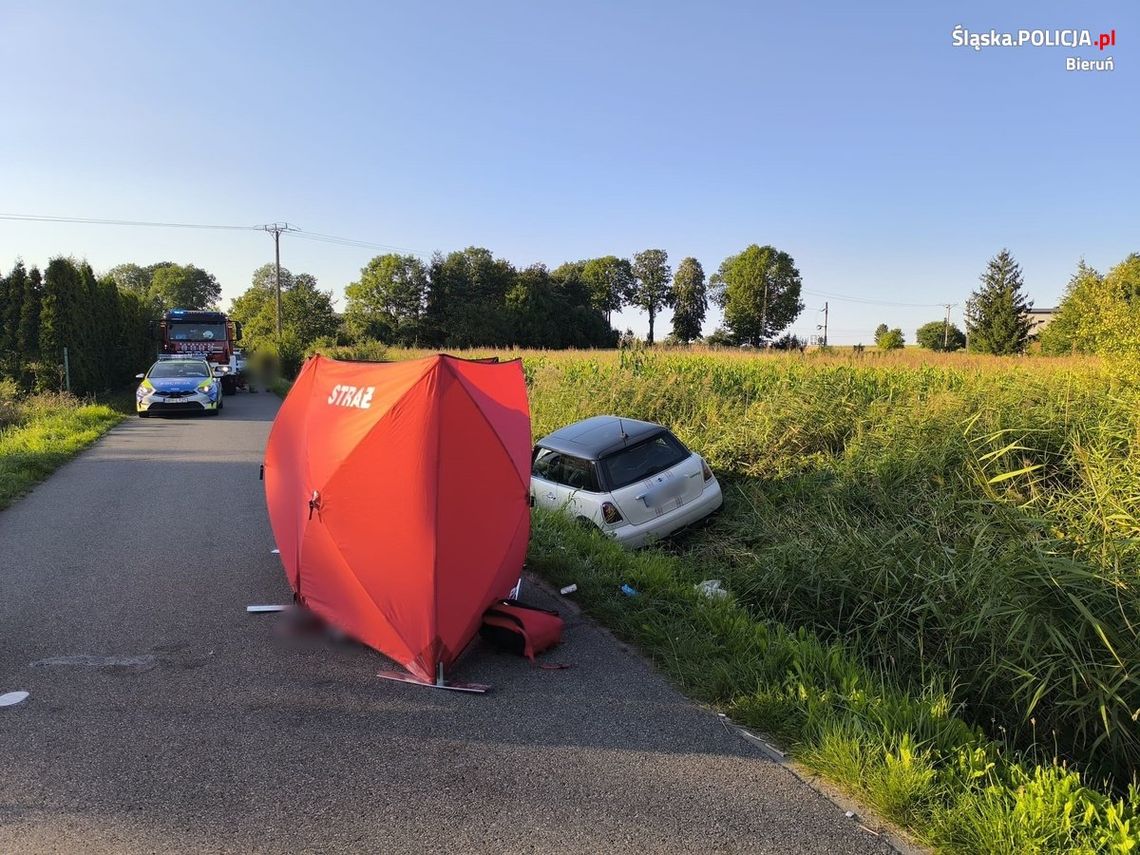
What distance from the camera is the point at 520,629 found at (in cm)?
419

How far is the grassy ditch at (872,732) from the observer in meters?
2.50

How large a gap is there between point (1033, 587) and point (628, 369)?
12.2m

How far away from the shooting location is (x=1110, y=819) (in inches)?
96.6

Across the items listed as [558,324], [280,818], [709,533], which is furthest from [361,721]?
[558,324]

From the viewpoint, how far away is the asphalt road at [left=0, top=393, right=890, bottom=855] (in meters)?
2.65

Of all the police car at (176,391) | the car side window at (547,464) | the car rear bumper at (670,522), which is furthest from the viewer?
the police car at (176,391)

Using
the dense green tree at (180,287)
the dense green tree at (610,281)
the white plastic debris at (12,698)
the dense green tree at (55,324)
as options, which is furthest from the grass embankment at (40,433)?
the dense green tree at (180,287)

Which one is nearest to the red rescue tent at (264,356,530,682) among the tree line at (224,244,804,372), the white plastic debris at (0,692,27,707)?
the white plastic debris at (0,692,27,707)

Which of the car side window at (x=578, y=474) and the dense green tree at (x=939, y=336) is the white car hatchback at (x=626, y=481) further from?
the dense green tree at (x=939, y=336)

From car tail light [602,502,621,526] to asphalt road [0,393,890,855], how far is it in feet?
8.10

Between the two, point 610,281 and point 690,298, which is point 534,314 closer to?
point 610,281

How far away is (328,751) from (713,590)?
314cm

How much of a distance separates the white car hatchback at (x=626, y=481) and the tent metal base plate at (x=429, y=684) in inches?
131

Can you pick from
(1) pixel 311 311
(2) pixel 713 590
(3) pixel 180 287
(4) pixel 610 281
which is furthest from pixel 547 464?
(3) pixel 180 287
